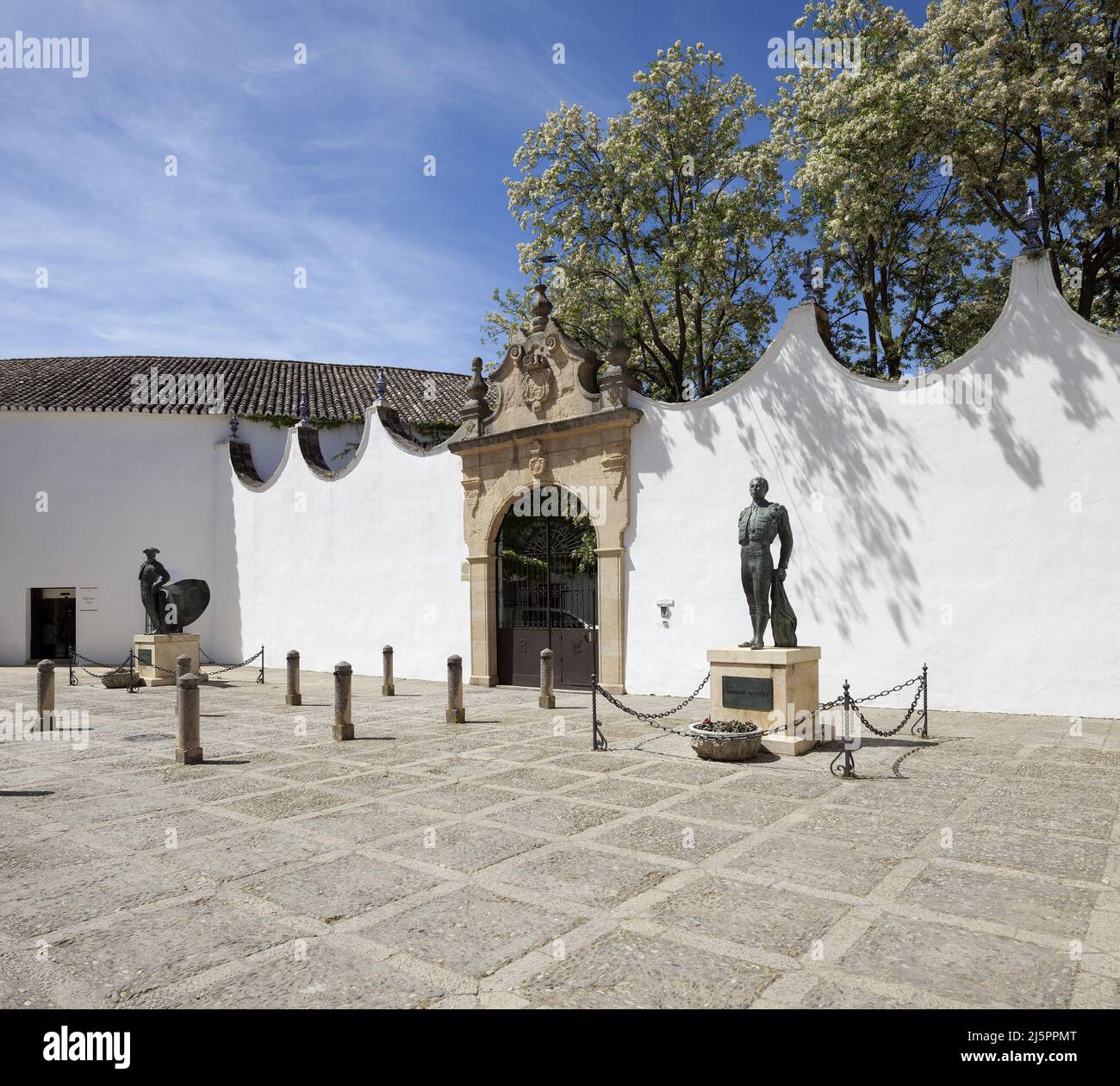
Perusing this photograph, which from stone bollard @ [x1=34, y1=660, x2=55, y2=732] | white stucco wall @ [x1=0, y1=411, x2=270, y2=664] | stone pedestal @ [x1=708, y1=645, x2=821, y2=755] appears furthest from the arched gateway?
white stucco wall @ [x1=0, y1=411, x2=270, y2=664]

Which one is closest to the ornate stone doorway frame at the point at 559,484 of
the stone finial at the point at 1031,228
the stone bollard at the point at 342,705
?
the stone bollard at the point at 342,705

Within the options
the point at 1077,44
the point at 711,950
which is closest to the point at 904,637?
the point at 711,950

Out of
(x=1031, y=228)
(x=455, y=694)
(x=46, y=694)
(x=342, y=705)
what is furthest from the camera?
(x=46, y=694)

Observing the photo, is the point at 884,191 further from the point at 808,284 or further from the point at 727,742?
the point at 727,742

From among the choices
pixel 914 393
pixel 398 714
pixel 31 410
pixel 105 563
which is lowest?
pixel 398 714

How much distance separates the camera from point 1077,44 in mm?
14469

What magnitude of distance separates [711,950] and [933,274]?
17.3 m

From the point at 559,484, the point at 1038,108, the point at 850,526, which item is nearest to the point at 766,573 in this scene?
the point at 850,526

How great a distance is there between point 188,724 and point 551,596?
7.72 m

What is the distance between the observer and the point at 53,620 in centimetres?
2466

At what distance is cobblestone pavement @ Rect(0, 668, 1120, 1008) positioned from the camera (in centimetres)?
387

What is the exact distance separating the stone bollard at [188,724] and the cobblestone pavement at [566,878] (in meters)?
0.31

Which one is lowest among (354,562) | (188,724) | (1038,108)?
(188,724)
